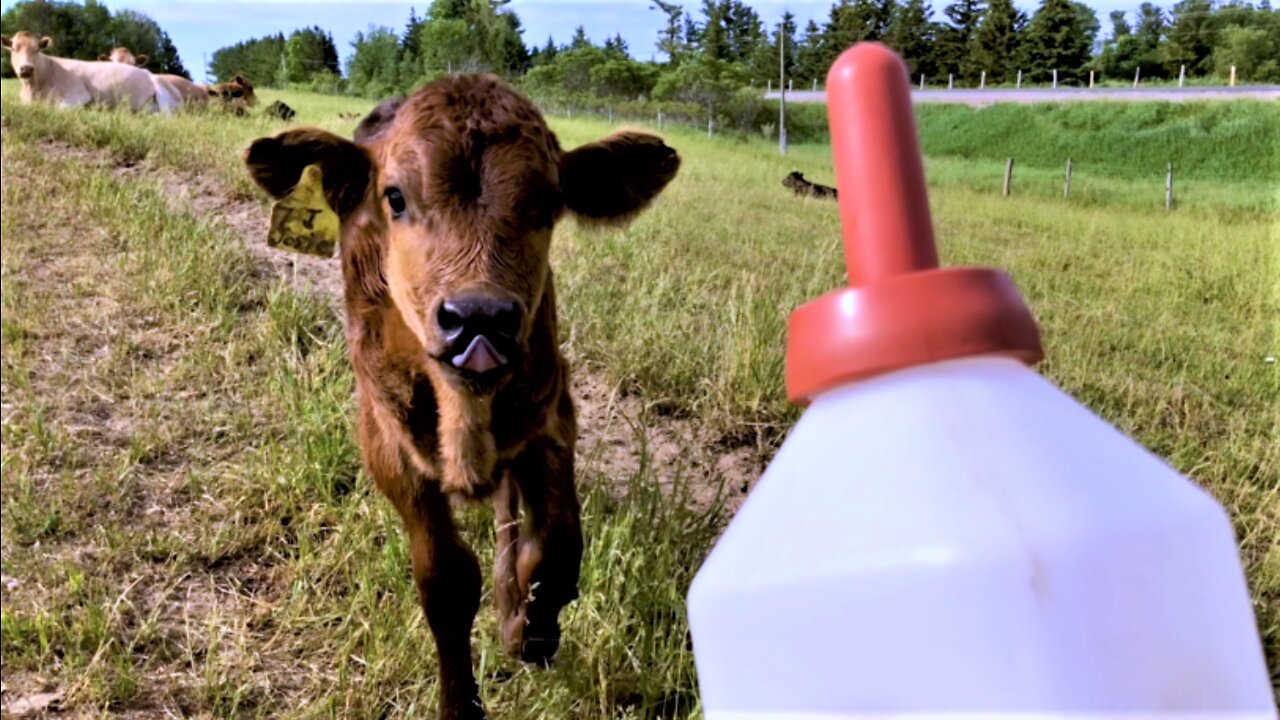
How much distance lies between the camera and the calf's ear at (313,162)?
1125mm

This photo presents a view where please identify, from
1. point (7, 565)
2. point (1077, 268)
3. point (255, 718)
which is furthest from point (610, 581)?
point (1077, 268)

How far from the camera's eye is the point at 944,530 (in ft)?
1.65

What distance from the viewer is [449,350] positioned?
99 centimetres

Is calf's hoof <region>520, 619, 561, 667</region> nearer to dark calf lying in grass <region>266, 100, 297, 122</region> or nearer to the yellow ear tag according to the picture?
the yellow ear tag

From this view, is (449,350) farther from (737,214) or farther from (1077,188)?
(1077,188)

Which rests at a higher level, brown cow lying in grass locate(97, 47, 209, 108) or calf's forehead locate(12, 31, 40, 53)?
calf's forehead locate(12, 31, 40, 53)

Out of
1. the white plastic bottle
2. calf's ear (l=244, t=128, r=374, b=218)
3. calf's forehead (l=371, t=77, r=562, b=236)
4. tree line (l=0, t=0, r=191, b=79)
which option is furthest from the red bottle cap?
tree line (l=0, t=0, r=191, b=79)

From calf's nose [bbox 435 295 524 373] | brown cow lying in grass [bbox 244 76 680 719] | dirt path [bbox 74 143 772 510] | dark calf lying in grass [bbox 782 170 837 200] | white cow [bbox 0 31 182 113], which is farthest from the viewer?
dark calf lying in grass [bbox 782 170 837 200]

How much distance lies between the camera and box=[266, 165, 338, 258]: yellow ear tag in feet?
3.90

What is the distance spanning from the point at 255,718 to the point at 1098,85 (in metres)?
1.26

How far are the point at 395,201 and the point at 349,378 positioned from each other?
256 mm

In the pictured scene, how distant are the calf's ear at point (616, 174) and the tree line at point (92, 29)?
51 centimetres

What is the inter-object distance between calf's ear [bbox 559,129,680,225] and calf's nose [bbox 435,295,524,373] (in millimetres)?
Answer: 251

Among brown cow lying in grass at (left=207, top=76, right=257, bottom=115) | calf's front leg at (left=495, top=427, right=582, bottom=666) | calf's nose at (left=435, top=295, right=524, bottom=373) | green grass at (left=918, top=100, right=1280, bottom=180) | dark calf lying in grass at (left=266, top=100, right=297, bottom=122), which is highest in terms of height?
brown cow lying in grass at (left=207, top=76, right=257, bottom=115)
